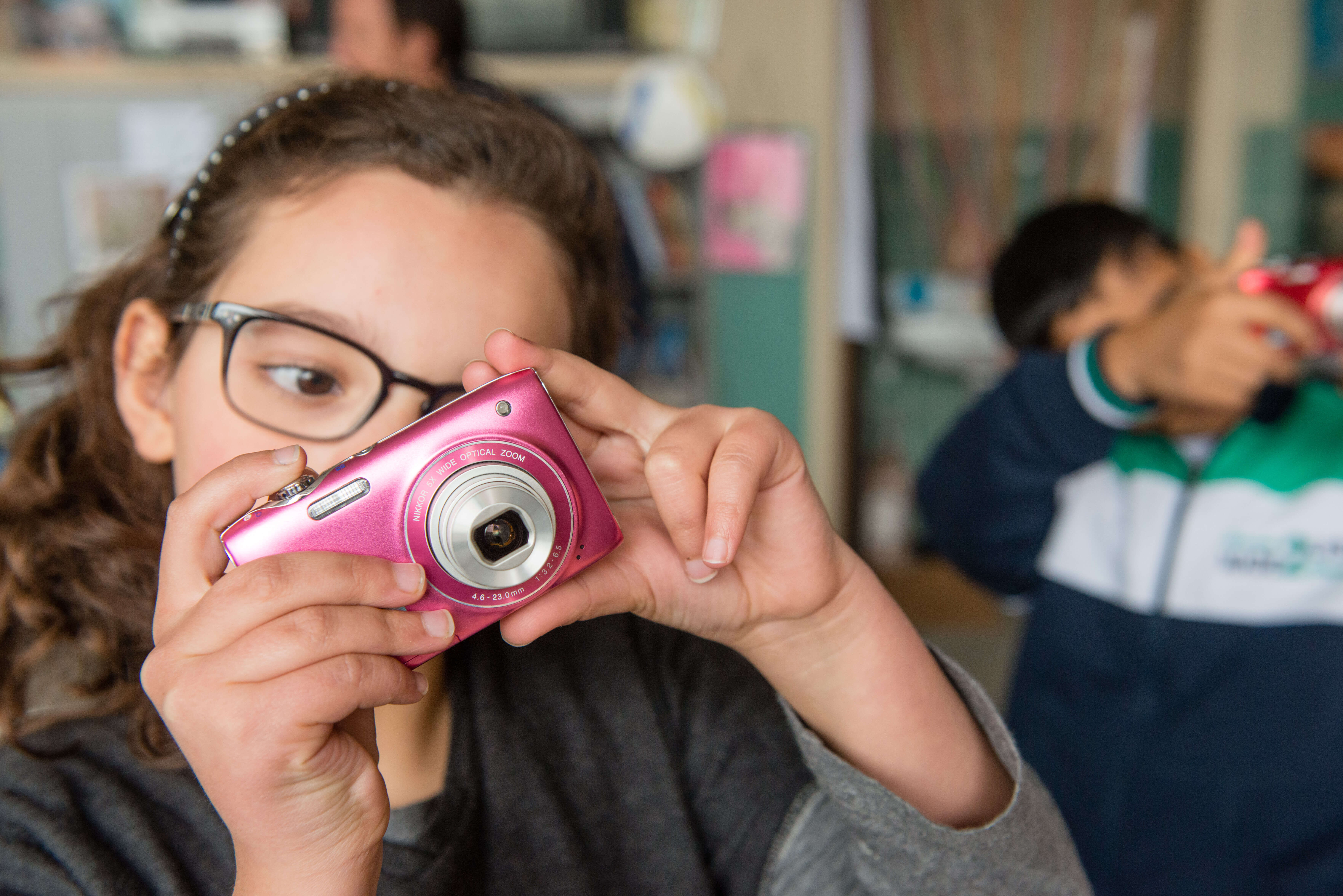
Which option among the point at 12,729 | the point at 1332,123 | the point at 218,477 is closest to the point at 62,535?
the point at 12,729

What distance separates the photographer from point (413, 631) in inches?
20.3

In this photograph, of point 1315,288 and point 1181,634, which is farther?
point 1181,634

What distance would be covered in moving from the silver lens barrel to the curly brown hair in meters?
0.30

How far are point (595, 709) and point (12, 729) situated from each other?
44cm

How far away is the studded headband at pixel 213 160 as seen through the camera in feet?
2.60

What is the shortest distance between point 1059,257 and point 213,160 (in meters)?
1.24

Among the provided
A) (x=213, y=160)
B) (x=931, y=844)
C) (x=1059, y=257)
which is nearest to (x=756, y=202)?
(x=1059, y=257)

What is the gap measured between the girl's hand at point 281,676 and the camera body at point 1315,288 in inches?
38.4

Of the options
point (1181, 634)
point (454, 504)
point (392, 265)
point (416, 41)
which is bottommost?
point (1181, 634)

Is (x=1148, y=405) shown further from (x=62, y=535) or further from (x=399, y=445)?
(x=62, y=535)

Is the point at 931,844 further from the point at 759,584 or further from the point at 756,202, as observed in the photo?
the point at 756,202

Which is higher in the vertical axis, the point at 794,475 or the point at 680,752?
the point at 794,475

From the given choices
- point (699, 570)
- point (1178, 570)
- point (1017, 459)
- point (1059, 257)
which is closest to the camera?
point (699, 570)

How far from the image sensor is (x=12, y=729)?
0.66m
